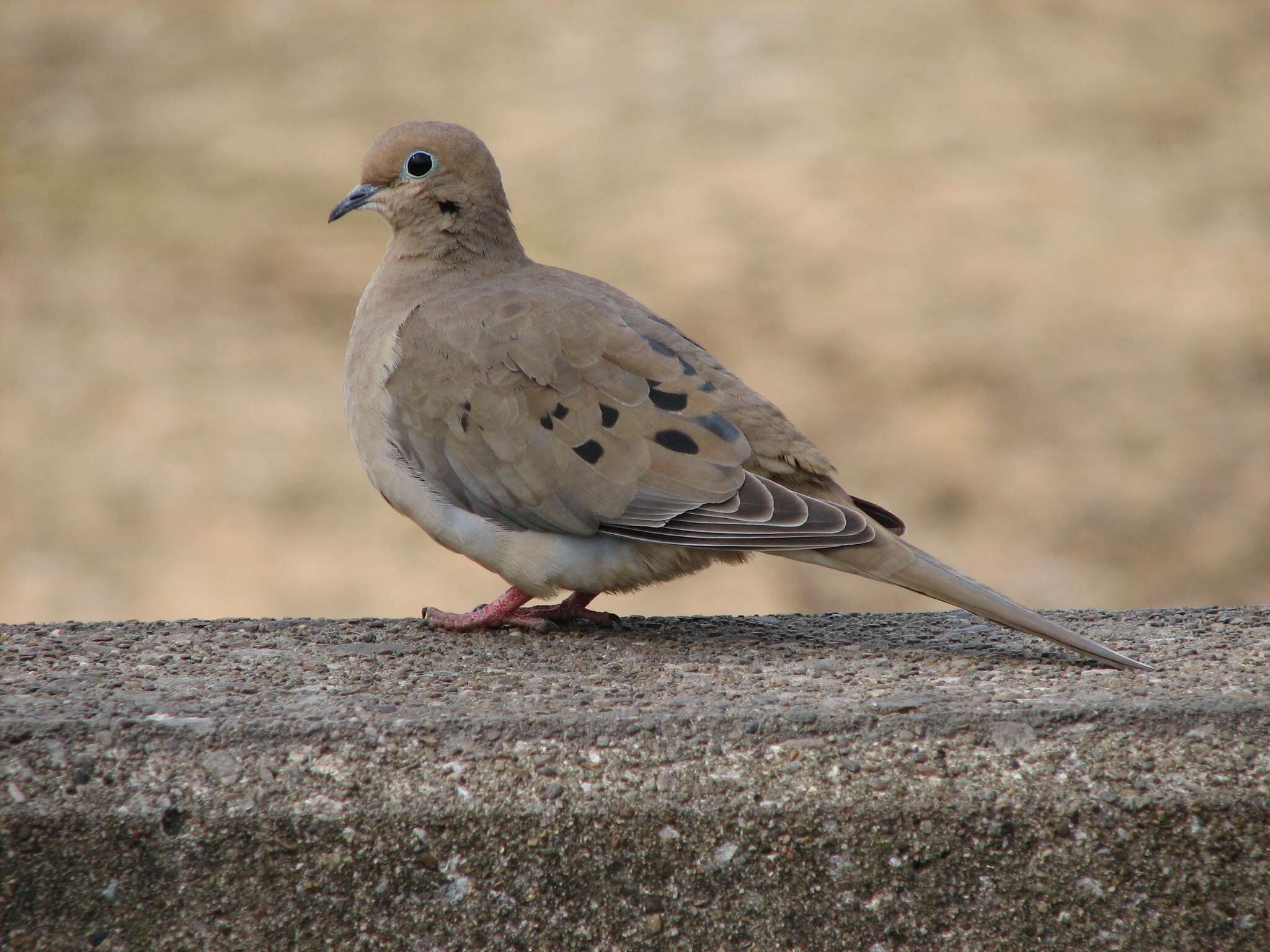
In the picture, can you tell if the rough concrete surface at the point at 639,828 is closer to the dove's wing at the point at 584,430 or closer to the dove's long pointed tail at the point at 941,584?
the dove's long pointed tail at the point at 941,584

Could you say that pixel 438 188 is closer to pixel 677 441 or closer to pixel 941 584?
pixel 677 441

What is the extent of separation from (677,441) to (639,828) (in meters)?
0.98

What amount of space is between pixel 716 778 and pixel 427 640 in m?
0.98

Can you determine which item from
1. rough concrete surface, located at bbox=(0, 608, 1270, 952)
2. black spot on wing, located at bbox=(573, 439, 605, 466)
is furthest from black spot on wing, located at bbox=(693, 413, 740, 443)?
rough concrete surface, located at bbox=(0, 608, 1270, 952)

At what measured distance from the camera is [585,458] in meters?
3.22

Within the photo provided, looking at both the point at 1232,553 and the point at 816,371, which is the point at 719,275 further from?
the point at 1232,553

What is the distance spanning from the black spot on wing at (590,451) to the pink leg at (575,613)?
445mm

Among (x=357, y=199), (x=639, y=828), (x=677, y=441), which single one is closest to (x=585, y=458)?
(x=677, y=441)

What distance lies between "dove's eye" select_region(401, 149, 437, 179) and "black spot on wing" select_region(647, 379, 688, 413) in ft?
3.20

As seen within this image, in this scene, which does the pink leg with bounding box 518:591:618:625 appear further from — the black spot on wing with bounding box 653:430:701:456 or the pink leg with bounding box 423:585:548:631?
the black spot on wing with bounding box 653:430:701:456

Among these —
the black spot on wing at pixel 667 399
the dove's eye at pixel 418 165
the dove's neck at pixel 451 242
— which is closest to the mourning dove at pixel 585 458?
the black spot on wing at pixel 667 399

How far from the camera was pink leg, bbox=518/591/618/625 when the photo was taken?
357 centimetres

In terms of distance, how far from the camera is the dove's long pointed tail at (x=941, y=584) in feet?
9.38

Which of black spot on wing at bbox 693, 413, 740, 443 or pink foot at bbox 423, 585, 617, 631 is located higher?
black spot on wing at bbox 693, 413, 740, 443
